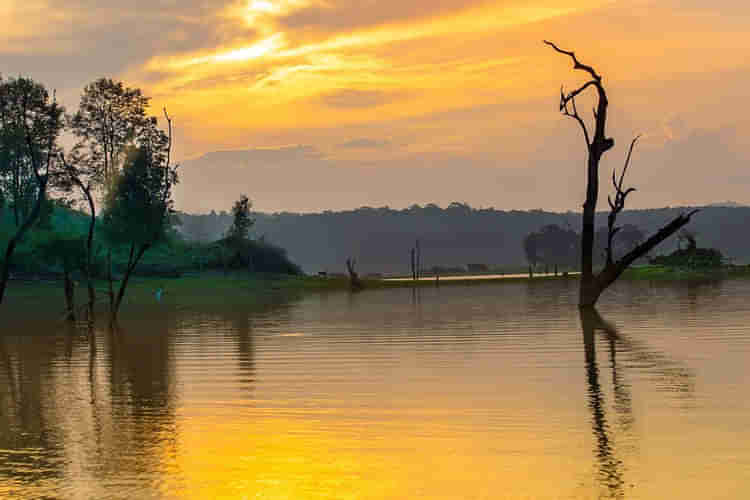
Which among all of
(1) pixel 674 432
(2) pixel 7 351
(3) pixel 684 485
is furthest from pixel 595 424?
(2) pixel 7 351

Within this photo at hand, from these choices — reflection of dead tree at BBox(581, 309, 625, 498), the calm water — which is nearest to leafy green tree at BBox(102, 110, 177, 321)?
the calm water

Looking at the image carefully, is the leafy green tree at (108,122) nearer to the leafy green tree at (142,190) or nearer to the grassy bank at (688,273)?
the leafy green tree at (142,190)

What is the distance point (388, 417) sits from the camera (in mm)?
16812

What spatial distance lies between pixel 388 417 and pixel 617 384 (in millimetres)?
5540

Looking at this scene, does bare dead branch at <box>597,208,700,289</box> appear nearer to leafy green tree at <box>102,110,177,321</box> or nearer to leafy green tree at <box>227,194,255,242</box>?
leafy green tree at <box>102,110,177,321</box>

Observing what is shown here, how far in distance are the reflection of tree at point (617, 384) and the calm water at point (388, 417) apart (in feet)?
0.17

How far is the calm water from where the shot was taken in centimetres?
1195

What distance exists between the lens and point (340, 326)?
136 ft

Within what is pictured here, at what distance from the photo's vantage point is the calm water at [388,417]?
11953 mm

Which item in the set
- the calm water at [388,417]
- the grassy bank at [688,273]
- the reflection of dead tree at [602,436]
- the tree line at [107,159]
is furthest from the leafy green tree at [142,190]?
the grassy bank at [688,273]

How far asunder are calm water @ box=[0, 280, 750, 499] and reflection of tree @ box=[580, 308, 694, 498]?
0.17 feet

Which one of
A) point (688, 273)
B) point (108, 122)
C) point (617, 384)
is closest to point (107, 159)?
point (108, 122)

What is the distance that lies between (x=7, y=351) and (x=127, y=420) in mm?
18337

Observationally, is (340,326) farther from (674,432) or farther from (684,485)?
(684,485)
